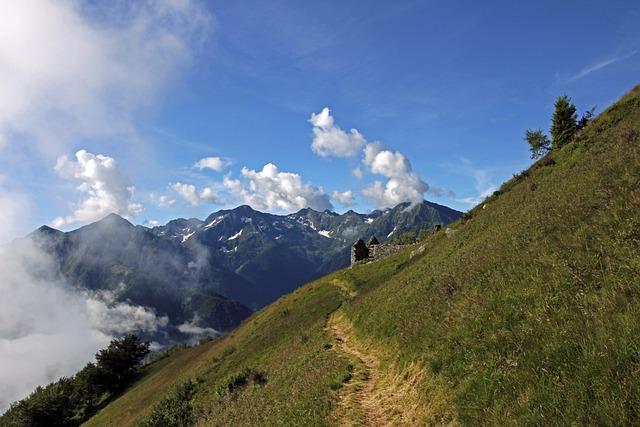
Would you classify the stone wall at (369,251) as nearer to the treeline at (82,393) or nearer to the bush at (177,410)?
the bush at (177,410)

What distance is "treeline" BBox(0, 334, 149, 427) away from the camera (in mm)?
80000

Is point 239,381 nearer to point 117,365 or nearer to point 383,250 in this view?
point 383,250

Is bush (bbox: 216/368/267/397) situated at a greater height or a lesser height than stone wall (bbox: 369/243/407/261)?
lesser

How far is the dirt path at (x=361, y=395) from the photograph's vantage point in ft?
45.1

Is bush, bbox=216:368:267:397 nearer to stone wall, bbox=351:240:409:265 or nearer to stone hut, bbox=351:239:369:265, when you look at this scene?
stone wall, bbox=351:240:409:265

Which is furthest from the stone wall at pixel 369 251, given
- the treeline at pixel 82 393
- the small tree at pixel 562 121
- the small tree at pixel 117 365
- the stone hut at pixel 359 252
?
the small tree at pixel 117 365

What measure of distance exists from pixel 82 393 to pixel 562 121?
105690 mm

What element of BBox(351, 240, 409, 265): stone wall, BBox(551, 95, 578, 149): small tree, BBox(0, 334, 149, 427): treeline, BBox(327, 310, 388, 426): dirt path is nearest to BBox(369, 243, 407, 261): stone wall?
BBox(351, 240, 409, 265): stone wall

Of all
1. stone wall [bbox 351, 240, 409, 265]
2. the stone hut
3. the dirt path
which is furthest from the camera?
the stone hut

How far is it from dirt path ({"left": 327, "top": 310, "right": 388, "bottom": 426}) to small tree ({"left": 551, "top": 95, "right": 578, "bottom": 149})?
43.5 metres

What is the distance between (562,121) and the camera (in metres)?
52.0

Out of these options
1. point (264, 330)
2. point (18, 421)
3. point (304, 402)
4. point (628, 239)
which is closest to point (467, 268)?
point (628, 239)

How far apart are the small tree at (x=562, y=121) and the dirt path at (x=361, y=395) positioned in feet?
143

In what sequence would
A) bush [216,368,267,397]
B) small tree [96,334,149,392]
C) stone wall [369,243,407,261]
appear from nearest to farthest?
bush [216,368,267,397], stone wall [369,243,407,261], small tree [96,334,149,392]
